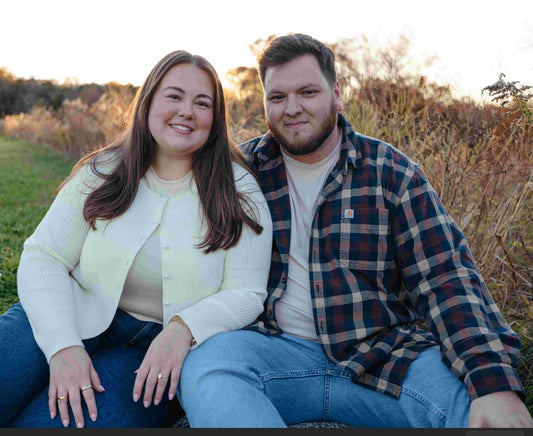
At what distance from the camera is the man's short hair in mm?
2529

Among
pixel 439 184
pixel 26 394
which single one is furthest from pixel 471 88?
pixel 26 394

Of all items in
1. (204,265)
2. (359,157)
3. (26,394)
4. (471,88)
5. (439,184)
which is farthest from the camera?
(471,88)

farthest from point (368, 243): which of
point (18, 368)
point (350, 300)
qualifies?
point (18, 368)

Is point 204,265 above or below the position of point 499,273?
above

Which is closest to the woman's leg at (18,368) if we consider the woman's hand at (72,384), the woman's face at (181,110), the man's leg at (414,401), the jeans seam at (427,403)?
the woman's hand at (72,384)

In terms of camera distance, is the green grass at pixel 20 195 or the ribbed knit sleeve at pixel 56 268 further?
the green grass at pixel 20 195

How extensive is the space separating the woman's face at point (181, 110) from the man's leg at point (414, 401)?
3.71ft

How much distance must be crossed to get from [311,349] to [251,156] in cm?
94

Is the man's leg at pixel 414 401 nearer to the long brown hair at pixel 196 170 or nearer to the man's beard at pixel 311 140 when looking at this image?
the long brown hair at pixel 196 170

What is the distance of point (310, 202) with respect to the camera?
8.21ft

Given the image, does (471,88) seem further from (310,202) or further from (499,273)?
Answer: (310,202)

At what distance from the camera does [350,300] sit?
7.60ft

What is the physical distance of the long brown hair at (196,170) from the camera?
2338 mm

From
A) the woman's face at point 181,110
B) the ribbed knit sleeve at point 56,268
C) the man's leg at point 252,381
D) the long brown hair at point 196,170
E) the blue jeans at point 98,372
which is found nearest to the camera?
the man's leg at point 252,381
